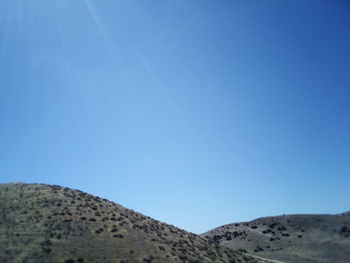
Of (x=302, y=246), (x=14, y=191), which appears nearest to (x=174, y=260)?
(x=14, y=191)

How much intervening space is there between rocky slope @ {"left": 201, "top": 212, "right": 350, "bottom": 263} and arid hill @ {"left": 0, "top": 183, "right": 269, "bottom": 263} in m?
24.4

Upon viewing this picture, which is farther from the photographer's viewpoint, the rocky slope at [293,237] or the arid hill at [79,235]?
the rocky slope at [293,237]

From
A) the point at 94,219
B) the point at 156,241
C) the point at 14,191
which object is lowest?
the point at 156,241

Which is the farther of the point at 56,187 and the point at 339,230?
the point at 339,230

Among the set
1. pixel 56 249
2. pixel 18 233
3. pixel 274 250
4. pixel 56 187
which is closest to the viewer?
pixel 56 249

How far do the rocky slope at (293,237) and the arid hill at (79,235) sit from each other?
24.4 meters

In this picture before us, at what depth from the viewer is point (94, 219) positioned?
144 ft

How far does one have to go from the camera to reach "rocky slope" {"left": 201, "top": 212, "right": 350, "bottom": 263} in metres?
67.1

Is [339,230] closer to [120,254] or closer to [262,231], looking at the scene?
[262,231]

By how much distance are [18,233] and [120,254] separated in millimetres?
12682

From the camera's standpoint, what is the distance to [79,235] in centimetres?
3728

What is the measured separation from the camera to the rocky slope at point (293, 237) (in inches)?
2640

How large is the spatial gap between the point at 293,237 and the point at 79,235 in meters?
69.1

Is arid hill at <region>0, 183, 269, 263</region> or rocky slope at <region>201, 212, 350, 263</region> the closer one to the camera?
arid hill at <region>0, 183, 269, 263</region>
